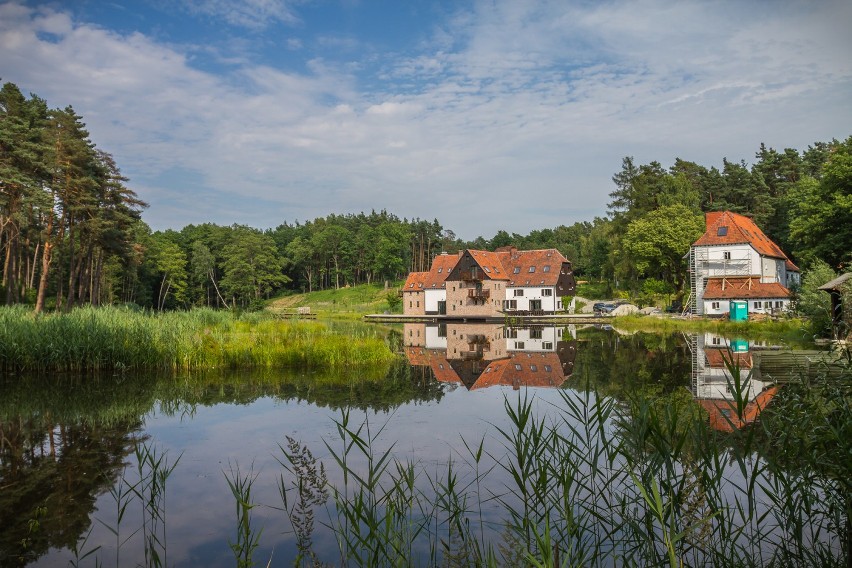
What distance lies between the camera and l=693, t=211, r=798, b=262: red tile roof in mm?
44094

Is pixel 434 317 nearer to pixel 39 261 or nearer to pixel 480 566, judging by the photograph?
pixel 39 261

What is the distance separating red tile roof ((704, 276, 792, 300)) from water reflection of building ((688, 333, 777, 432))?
15.3 meters

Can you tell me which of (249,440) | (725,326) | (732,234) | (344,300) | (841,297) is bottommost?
(249,440)

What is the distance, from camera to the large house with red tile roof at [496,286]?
191ft

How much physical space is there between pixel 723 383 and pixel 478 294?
44.1 metres

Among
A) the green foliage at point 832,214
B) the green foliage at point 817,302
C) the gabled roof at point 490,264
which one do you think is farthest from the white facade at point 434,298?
the green foliage at point 817,302


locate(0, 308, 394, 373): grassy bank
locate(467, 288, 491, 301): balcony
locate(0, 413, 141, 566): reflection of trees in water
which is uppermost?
locate(467, 288, 491, 301): balcony

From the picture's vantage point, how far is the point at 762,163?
2633 inches

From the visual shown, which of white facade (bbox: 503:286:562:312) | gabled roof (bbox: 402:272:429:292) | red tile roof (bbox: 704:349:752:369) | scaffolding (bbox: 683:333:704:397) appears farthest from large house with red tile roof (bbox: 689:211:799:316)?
gabled roof (bbox: 402:272:429:292)

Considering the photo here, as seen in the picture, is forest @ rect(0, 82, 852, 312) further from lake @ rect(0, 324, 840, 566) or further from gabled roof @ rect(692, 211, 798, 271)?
lake @ rect(0, 324, 840, 566)

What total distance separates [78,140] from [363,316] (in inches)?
1214

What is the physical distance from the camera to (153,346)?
1709 cm

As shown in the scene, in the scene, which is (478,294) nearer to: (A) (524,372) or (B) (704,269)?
(B) (704,269)

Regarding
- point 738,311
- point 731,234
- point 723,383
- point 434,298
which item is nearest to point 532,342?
point 723,383
